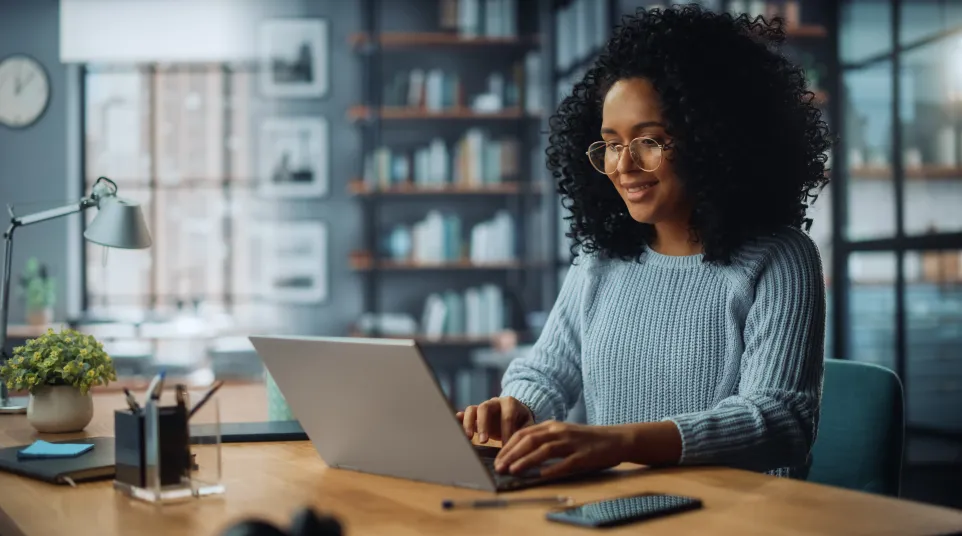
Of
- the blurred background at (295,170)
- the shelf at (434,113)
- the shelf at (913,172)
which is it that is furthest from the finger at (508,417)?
the shelf at (434,113)

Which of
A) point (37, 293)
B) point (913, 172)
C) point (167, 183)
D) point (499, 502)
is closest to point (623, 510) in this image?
point (499, 502)

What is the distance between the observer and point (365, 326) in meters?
5.97

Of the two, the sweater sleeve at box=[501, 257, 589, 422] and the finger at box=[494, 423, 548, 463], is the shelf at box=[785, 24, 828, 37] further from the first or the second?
the finger at box=[494, 423, 548, 463]

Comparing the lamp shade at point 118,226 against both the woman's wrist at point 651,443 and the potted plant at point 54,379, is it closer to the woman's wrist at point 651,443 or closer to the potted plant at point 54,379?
the potted plant at point 54,379

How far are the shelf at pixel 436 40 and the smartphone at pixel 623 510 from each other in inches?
204

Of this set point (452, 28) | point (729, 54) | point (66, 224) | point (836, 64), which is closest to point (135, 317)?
point (66, 224)

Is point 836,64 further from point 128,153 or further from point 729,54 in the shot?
point 128,153

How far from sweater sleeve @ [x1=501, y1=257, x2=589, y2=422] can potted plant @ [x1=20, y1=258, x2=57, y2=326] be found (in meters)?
4.94

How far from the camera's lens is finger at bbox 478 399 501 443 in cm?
144

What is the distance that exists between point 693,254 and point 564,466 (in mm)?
628

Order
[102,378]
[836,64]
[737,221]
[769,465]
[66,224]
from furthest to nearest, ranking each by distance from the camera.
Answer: [66,224] → [836,64] → [102,378] → [737,221] → [769,465]

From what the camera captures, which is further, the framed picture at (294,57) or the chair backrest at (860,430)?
the framed picture at (294,57)

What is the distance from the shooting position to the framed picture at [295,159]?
636cm

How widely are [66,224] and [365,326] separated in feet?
6.68
